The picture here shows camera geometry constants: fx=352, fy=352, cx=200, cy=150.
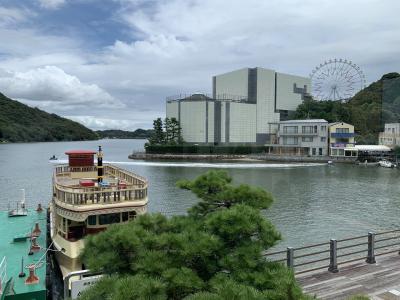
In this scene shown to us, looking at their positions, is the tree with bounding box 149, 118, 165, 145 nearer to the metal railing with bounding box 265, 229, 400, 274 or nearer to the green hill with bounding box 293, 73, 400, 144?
the green hill with bounding box 293, 73, 400, 144

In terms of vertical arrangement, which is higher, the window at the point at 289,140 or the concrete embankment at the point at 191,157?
the window at the point at 289,140

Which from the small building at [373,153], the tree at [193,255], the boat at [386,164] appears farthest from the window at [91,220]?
the small building at [373,153]

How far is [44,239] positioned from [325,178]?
39714 mm

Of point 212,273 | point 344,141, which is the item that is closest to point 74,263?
point 212,273

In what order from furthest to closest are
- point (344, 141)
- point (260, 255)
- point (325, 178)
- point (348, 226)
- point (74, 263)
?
point (344, 141), point (325, 178), point (348, 226), point (74, 263), point (260, 255)

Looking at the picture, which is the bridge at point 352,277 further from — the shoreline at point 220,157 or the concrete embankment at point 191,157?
the concrete embankment at point 191,157

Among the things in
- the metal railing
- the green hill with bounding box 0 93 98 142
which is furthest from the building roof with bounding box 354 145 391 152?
the green hill with bounding box 0 93 98 142

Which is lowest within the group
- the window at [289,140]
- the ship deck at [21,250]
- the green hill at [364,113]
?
the ship deck at [21,250]

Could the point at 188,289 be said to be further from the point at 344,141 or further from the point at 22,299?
the point at 344,141

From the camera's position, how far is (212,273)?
5.36 m

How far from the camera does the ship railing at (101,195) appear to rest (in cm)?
1119

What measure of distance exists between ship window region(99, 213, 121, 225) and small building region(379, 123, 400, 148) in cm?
7759

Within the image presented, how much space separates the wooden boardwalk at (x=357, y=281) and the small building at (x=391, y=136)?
75.8m

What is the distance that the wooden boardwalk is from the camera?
784cm
